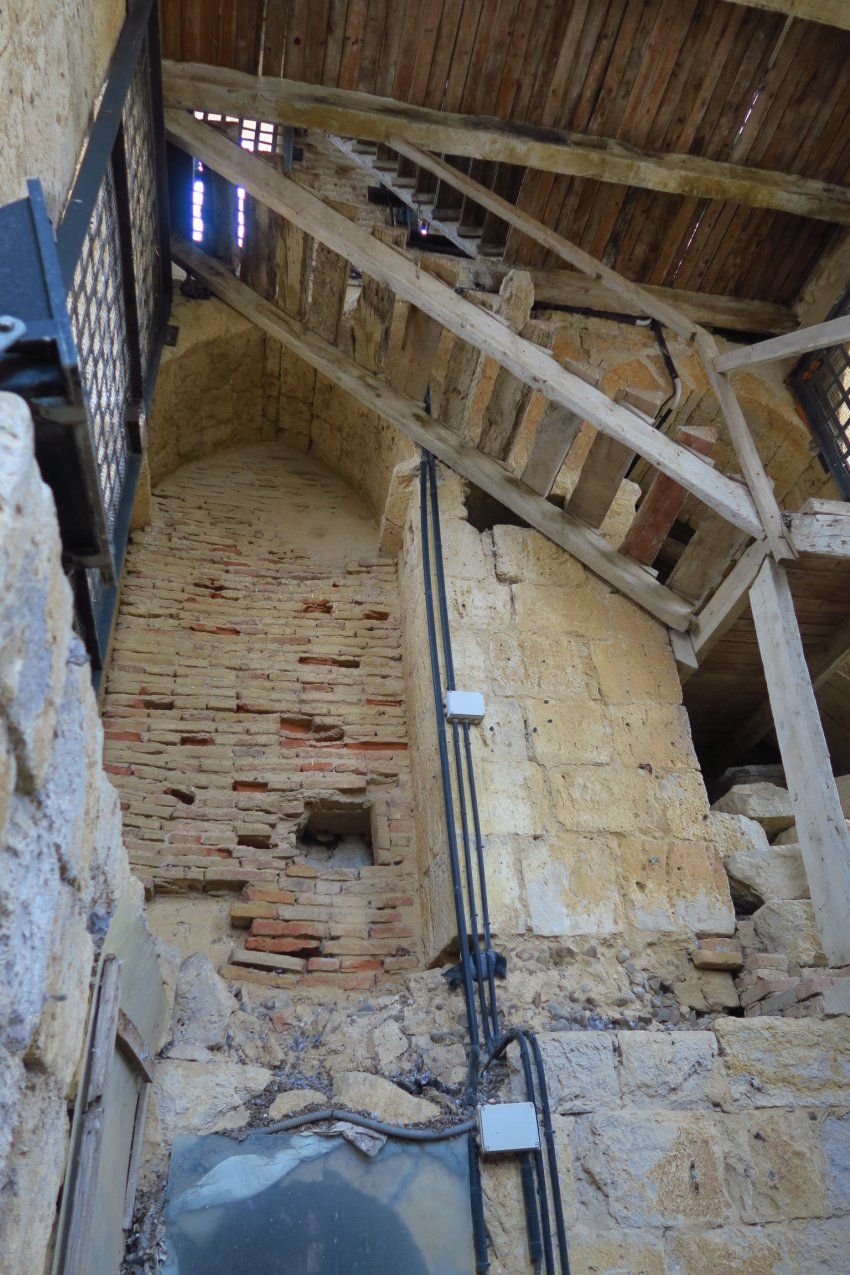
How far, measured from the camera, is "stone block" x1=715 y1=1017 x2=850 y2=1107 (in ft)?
11.9

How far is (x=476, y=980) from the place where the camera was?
3840 mm

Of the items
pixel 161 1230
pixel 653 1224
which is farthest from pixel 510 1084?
pixel 161 1230

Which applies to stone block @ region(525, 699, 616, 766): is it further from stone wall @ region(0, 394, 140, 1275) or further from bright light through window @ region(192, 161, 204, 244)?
bright light through window @ region(192, 161, 204, 244)

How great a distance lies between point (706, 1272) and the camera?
3.28 metres

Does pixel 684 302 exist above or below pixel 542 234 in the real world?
above

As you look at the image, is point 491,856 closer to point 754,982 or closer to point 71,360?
point 754,982

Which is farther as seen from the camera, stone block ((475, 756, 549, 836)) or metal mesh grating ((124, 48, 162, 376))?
stone block ((475, 756, 549, 836))

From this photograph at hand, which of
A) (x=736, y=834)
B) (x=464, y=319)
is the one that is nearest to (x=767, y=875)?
(x=736, y=834)

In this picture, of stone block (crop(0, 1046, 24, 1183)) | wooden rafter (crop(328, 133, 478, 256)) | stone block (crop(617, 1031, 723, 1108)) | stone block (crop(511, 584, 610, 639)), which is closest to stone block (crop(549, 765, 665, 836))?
stone block (crop(511, 584, 610, 639))

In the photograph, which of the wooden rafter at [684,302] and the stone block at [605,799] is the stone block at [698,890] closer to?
the stone block at [605,799]

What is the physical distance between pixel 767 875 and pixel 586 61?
4.29 metres

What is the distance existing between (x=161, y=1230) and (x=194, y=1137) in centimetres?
28

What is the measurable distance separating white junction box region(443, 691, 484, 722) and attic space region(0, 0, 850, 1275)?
2 centimetres

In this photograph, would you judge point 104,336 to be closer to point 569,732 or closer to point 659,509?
point 569,732
